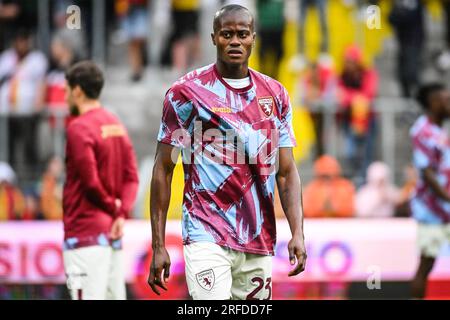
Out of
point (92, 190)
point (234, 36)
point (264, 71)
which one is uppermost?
point (264, 71)

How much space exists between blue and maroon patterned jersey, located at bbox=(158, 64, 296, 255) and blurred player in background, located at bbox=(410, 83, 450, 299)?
198 inches

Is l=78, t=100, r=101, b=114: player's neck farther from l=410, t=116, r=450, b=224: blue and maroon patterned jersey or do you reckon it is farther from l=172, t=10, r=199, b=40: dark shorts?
l=172, t=10, r=199, b=40: dark shorts

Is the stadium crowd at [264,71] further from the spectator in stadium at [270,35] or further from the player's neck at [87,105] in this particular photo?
the player's neck at [87,105]

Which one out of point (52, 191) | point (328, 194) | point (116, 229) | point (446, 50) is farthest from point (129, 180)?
point (446, 50)

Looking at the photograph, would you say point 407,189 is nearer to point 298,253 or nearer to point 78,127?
point 78,127

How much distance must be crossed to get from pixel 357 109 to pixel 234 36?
8009 millimetres

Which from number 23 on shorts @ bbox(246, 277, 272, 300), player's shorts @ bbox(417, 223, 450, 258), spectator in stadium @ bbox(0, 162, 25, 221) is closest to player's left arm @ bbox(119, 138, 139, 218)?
number 23 on shorts @ bbox(246, 277, 272, 300)

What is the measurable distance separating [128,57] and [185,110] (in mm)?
8419

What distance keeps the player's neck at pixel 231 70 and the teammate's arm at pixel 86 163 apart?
7.26 ft

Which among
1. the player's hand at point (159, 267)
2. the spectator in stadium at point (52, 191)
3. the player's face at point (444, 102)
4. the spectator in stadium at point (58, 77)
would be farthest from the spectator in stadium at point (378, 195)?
the player's hand at point (159, 267)

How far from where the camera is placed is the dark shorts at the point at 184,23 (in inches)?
584

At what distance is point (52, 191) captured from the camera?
13.7 metres

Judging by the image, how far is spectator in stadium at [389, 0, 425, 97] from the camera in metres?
14.9
